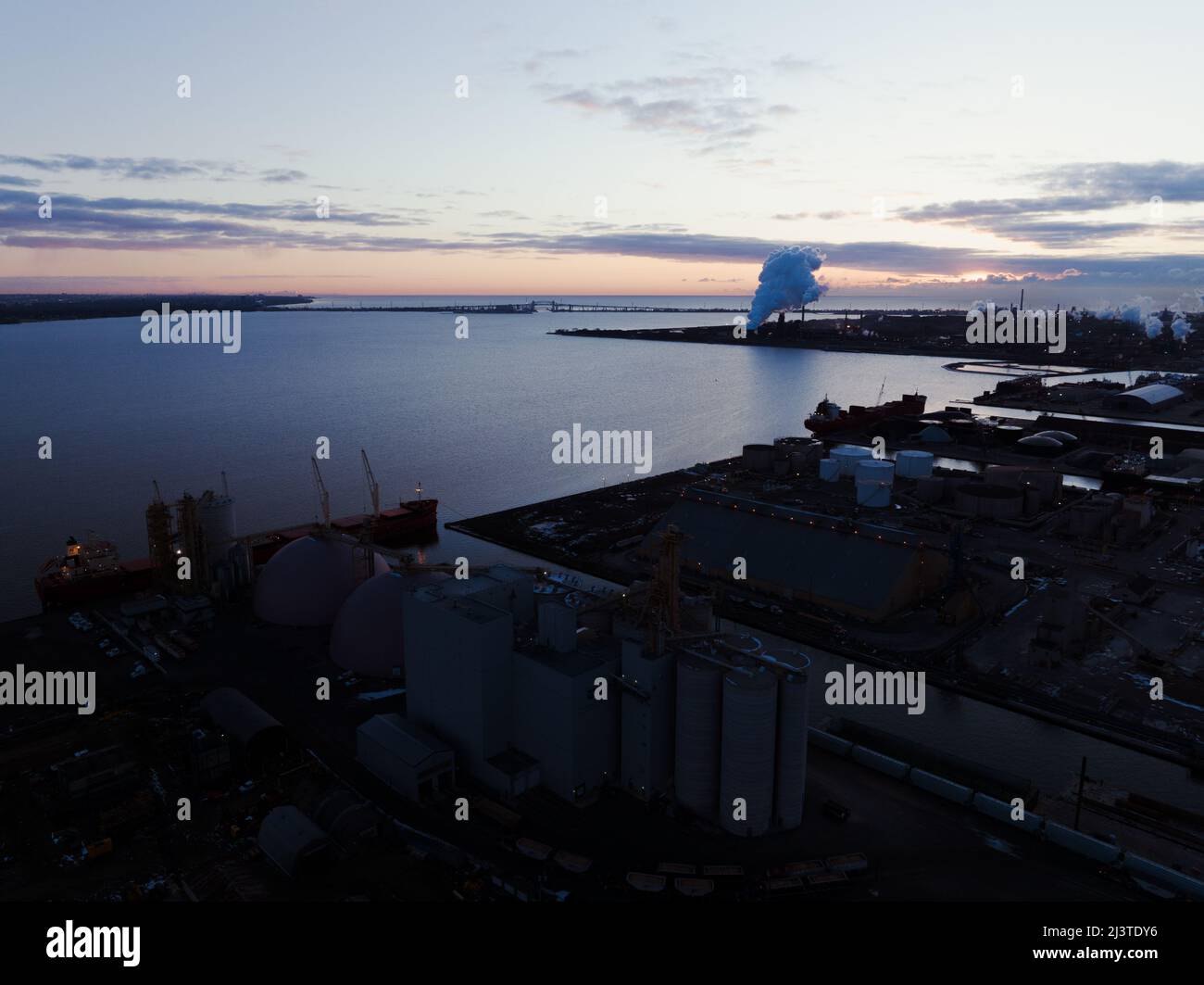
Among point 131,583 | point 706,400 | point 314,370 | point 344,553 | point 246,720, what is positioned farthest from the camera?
point 314,370

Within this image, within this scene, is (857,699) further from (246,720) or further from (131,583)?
(131,583)

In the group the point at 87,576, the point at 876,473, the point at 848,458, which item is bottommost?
the point at 87,576

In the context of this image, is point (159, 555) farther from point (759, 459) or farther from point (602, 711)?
point (759, 459)

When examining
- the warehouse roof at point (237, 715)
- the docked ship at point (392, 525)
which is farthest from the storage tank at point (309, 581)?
the docked ship at point (392, 525)

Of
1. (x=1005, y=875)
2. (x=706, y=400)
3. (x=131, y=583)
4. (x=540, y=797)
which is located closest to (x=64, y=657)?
(x=131, y=583)

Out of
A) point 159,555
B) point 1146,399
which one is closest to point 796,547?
point 159,555

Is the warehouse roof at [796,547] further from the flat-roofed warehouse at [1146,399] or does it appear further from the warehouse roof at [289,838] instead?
the flat-roofed warehouse at [1146,399]

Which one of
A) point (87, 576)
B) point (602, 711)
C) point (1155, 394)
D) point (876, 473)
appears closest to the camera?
point (602, 711)
